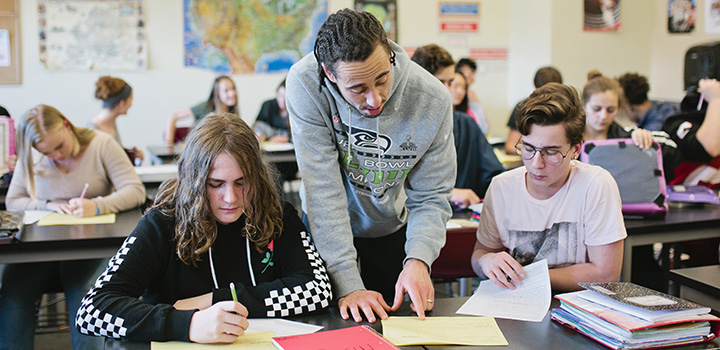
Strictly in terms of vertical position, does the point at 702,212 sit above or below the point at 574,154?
below

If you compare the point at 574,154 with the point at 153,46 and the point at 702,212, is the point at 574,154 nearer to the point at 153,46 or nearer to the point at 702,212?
the point at 702,212

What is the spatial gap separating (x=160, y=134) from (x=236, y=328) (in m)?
4.65

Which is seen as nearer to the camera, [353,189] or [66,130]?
[353,189]

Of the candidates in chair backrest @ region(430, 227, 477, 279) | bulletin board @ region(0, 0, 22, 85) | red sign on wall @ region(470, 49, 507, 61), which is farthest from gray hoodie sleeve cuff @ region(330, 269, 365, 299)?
red sign on wall @ region(470, 49, 507, 61)

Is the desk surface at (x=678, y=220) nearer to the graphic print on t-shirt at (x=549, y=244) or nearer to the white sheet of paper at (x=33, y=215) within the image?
the graphic print on t-shirt at (x=549, y=244)

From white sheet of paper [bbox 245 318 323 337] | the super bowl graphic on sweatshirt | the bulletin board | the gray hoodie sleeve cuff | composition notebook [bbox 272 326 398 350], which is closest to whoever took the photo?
composition notebook [bbox 272 326 398 350]

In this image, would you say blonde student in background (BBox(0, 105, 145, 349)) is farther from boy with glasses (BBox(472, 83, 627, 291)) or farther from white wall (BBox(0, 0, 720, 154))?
white wall (BBox(0, 0, 720, 154))

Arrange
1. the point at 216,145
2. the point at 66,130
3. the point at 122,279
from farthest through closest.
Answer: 1. the point at 66,130
2. the point at 216,145
3. the point at 122,279

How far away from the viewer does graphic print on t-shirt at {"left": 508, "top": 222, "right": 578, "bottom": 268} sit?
171 cm

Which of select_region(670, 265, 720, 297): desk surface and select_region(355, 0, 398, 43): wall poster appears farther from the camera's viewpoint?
select_region(355, 0, 398, 43): wall poster

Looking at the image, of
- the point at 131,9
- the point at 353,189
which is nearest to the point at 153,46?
the point at 131,9

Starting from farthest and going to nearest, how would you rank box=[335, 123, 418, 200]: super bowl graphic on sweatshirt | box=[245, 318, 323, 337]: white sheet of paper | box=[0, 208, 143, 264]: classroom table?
box=[0, 208, 143, 264]: classroom table
box=[335, 123, 418, 200]: super bowl graphic on sweatshirt
box=[245, 318, 323, 337]: white sheet of paper

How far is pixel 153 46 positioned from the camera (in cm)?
544

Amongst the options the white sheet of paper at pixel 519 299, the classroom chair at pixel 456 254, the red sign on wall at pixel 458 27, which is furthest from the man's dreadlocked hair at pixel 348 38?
the red sign on wall at pixel 458 27
